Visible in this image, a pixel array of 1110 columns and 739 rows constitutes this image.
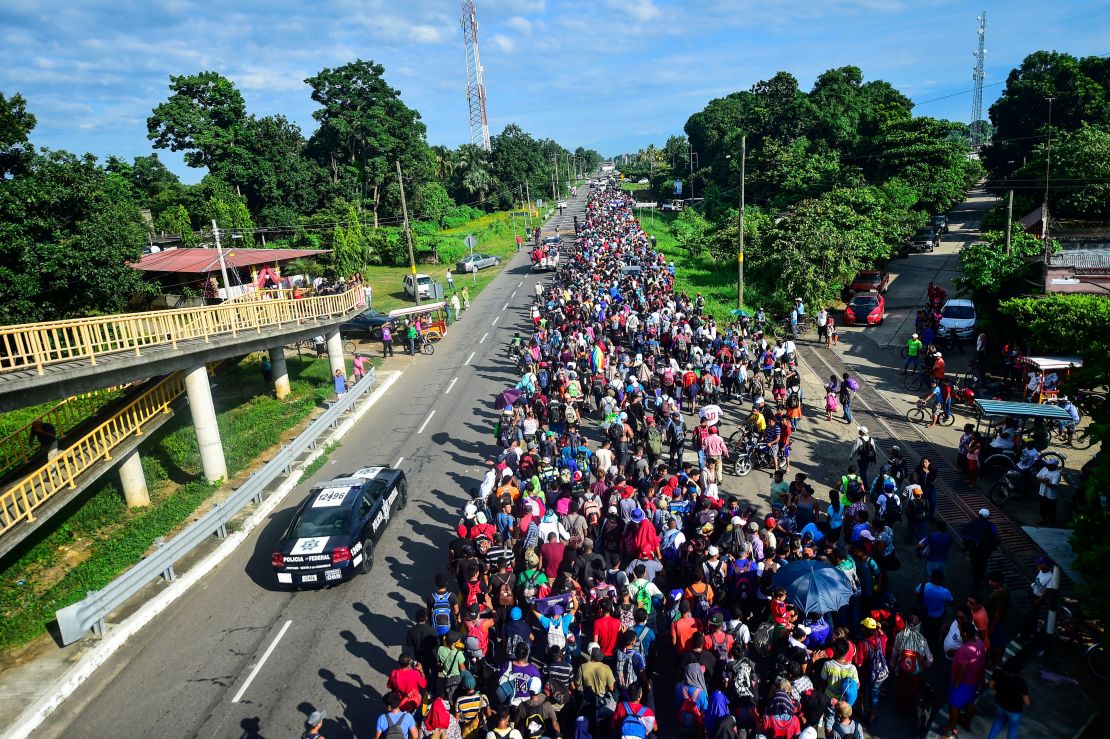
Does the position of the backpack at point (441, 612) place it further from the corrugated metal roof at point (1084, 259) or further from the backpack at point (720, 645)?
the corrugated metal roof at point (1084, 259)

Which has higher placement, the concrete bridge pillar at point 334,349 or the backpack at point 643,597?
the concrete bridge pillar at point 334,349

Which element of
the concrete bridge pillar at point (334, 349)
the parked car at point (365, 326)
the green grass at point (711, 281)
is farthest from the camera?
the green grass at point (711, 281)

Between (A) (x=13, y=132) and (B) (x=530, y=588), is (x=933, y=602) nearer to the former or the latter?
(B) (x=530, y=588)

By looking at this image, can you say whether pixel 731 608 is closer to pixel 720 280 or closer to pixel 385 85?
pixel 720 280

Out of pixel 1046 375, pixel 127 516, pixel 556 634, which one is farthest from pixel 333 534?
pixel 1046 375

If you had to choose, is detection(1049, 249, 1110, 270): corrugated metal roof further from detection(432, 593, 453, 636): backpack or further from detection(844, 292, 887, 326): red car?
detection(432, 593, 453, 636): backpack

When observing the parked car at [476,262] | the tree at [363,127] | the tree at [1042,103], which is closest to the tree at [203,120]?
the tree at [363,127]
